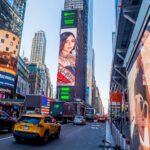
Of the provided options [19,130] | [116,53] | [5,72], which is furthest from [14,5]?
[19,130]

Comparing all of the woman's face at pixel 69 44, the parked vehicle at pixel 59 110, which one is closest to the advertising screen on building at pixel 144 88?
the parked vehicle at pixel 59 110

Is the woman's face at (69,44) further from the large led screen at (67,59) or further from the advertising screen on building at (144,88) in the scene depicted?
the advertising screen on building at (144,88)

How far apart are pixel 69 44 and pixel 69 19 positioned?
56.6ft

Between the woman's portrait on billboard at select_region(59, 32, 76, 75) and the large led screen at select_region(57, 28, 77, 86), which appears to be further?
the woman's portrait on billboard at select_region(59, 32, 76, 75)

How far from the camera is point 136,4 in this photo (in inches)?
489

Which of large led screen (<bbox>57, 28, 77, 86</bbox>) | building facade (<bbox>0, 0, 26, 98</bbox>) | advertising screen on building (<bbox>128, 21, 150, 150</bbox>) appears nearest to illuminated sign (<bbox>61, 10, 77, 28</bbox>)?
large led screen (<bbox>57, 28, 77, 86</bbox>)

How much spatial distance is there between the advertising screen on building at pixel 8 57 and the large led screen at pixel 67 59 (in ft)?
168

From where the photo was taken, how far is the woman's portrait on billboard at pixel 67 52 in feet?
402

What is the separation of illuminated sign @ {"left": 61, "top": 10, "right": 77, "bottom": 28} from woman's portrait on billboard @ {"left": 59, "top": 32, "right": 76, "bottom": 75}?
6.70 metres

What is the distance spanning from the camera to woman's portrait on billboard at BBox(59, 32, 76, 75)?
122 meters

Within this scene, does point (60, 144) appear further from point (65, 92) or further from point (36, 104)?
point (65, 92)

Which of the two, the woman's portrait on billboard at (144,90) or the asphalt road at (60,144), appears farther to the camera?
the asphalt road at (60,144)

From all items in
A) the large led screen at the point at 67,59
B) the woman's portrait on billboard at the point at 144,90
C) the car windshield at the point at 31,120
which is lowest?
the car windshield at the point at 31,120

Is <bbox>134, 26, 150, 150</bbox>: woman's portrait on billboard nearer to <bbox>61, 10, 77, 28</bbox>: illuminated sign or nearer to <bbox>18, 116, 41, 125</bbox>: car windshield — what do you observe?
<bbox>18, 116, 41, 125</bbox>: car windshield
